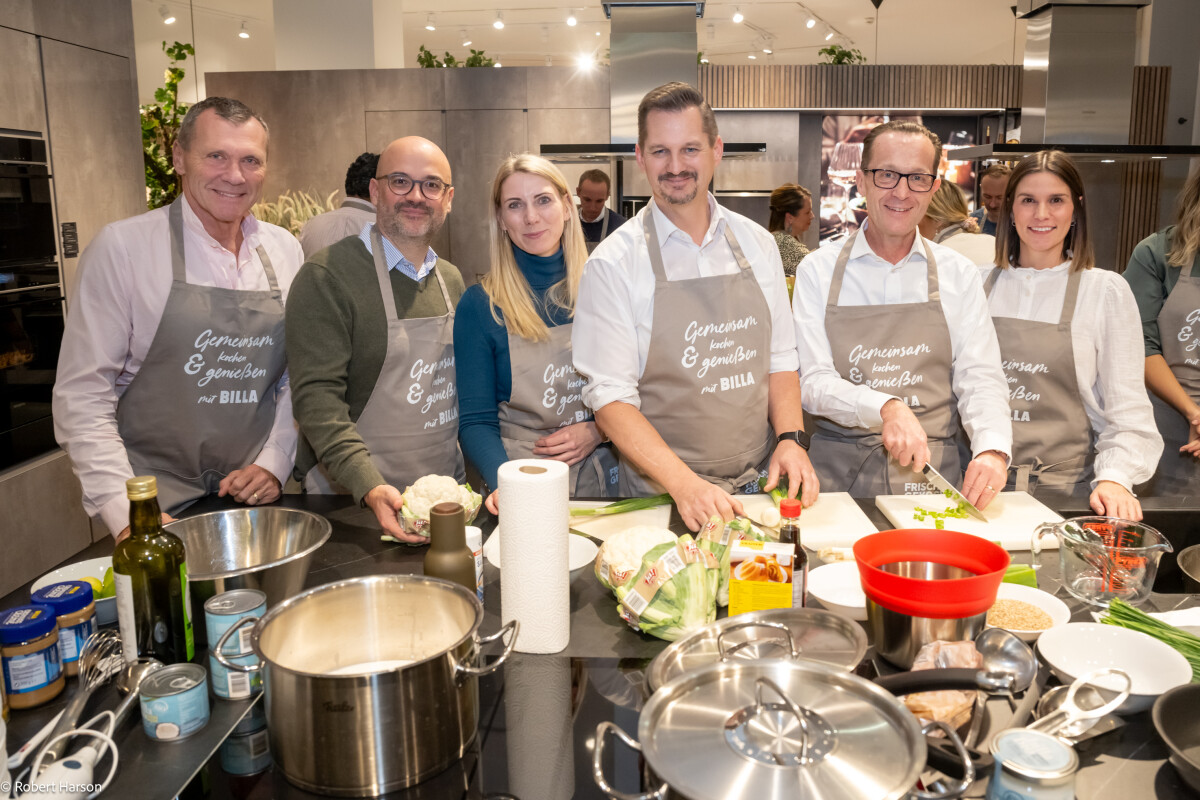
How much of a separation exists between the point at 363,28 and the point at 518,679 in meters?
6.76

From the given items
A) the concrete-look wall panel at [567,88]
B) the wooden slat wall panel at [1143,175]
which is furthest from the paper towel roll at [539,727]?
the wooden slat wall panel at [1143,175]

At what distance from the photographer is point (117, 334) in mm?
2076

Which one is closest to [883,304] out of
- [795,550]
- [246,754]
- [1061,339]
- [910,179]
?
[910,179]

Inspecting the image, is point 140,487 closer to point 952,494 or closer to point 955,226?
point 952,494

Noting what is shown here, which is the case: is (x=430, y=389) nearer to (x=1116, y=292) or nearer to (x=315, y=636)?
(x=315, y=636)

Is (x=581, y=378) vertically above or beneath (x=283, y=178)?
beneath

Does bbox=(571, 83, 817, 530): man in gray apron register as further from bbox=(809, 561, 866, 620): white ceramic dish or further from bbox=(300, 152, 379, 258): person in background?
bbox=(300, 152, 379, 258): person in background

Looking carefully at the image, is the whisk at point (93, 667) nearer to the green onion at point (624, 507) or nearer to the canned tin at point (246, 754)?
the canned tin at point (246, 754)

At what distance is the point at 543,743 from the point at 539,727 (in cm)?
4

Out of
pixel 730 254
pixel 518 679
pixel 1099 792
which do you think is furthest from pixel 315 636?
pixel 730 254

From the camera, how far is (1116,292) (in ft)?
7.84

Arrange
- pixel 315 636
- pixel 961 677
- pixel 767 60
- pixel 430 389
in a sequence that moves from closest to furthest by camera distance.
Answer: pixel 961 677, pixel 315 636, pixel 430 389, pixel 767 60

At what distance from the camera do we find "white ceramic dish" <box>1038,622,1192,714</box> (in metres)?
1.17

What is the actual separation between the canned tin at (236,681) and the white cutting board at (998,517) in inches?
50.2
